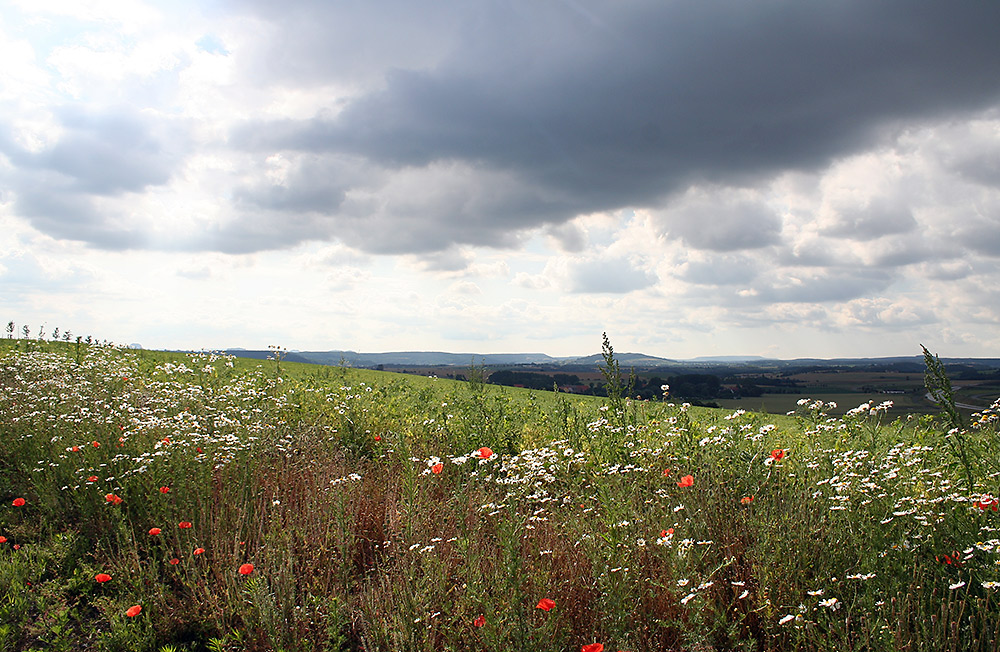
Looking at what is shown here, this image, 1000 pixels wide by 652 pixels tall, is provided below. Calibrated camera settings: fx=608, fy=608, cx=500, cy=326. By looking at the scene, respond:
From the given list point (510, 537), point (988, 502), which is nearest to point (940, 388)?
point (988, 502)

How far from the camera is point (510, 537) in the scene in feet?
10.00

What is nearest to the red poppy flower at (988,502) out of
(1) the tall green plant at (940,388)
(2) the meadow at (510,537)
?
(2) the meadow at (510,537)

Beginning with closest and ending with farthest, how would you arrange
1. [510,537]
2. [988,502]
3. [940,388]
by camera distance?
[510,537] < [988,502] < [940,388]

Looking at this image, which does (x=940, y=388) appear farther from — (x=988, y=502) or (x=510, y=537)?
(x=510, y=537)

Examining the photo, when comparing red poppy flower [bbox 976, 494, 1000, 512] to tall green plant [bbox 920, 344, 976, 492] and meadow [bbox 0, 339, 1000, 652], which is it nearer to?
meadow [bbox 0, 339, 1000, 652]

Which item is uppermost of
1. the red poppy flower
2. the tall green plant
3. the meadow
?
the tall green plant

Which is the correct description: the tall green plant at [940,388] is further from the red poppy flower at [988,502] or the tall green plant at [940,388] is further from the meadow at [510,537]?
the red poppy flower at [988,502]

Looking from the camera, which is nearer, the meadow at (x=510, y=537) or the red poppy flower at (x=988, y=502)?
the meadow at (x=510, y=537)

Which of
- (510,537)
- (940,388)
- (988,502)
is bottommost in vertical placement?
(510,537)

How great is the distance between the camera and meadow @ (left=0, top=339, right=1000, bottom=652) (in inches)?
131

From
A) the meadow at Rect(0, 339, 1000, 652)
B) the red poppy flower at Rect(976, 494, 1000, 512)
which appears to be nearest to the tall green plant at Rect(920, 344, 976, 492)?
the meadow at Rect(0, 339, 1000, 652)

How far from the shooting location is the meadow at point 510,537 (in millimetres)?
3334

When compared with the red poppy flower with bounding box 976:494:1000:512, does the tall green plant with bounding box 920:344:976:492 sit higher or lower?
higher

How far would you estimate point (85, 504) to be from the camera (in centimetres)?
522
